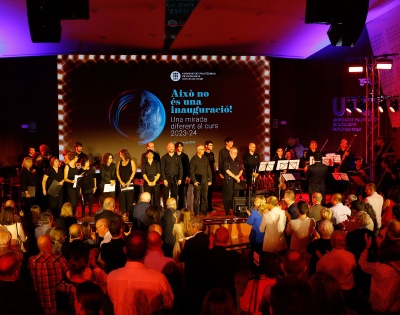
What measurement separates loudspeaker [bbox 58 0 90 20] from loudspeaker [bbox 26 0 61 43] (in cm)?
9

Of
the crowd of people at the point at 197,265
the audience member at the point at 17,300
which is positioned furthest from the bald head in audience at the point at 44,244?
the audience member at the point at 17,300

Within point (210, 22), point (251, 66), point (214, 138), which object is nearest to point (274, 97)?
point (251, 66)

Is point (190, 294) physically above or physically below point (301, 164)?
below

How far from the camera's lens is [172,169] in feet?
34.9

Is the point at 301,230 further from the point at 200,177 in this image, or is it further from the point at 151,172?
the point at 151,172

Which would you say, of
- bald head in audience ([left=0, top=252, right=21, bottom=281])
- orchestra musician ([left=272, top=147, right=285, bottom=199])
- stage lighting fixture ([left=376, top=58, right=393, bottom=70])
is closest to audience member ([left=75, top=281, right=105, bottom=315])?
bald head in audience ([left=0, top=252, right=21, bottom=281])

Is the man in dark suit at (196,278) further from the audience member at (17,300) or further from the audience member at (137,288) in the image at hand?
Answer: the audience member at (17,300)

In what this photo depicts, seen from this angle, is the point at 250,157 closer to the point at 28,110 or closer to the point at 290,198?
the point at 290,198

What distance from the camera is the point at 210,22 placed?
1177 centimetres

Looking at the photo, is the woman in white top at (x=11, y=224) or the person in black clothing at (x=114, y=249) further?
the woman in white top at (x=11, y=224)

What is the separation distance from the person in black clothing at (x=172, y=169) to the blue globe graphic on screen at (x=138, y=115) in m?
4.02

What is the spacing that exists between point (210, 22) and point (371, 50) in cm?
429

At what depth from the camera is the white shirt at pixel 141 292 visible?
375 cm

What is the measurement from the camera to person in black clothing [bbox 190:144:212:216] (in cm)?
1055
